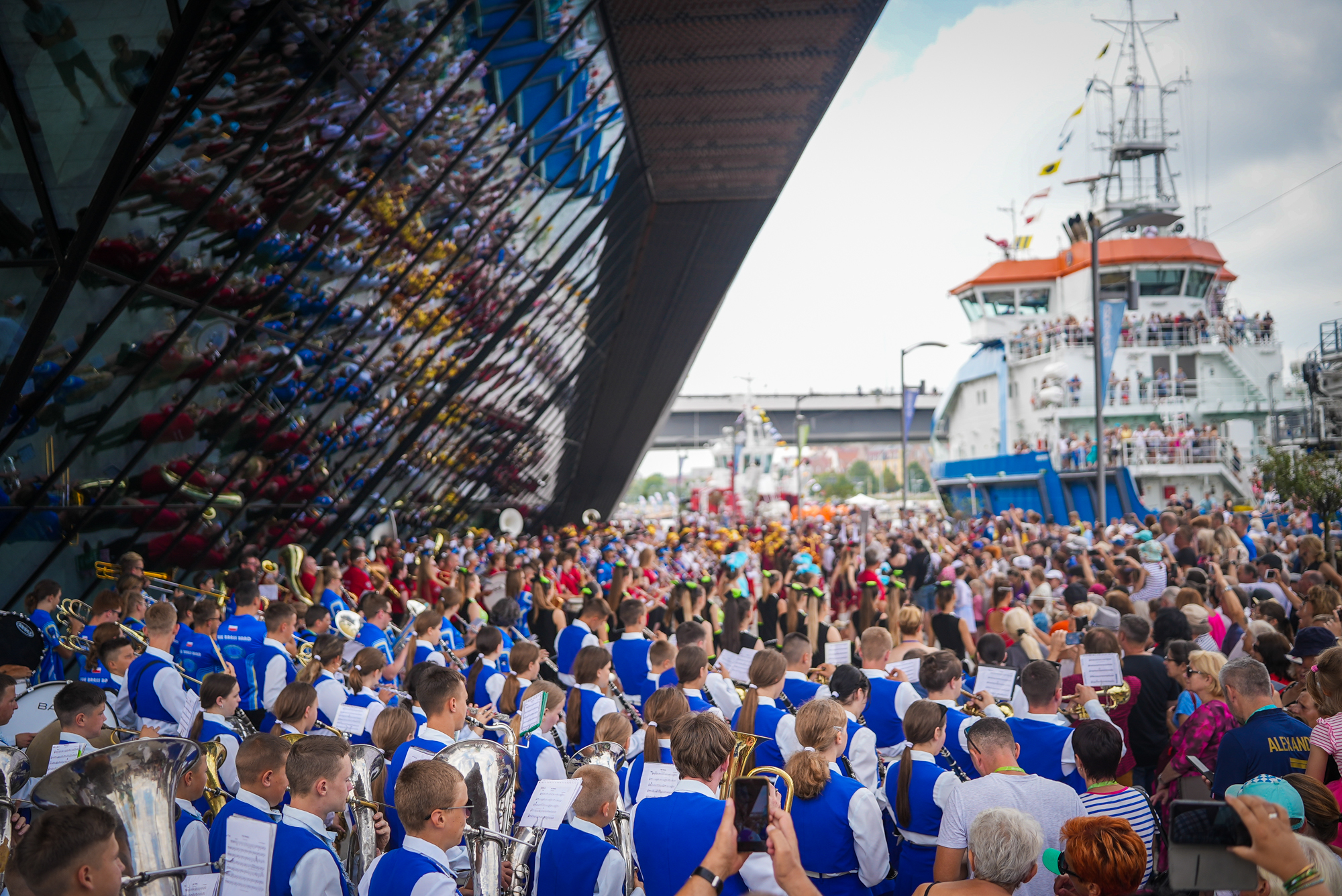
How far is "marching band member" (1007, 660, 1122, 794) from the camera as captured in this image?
16.2 feet

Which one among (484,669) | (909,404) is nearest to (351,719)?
(484,669)

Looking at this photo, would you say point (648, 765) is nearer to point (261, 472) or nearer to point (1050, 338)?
point (261, 472)

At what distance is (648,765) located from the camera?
399cm

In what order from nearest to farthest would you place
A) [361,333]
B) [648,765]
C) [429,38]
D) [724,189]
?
[648,765]
[429,38]
[361,333]
[724,189]

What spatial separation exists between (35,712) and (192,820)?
5.58 feet

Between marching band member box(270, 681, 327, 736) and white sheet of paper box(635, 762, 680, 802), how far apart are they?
2163 mm

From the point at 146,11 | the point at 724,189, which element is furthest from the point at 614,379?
the point at 146,11

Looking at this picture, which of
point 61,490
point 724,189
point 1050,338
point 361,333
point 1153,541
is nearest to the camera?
point 61,490

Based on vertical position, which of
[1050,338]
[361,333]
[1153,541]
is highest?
[1050,338]

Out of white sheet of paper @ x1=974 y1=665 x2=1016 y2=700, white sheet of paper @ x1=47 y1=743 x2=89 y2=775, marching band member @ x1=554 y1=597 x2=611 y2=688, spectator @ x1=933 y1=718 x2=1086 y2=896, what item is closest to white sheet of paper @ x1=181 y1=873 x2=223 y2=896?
white sheet of paper @ x1=47 y1=743 x2=89 y2=775

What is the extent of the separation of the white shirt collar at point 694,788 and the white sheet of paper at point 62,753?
290cm

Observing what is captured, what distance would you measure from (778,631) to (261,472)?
797 centimetres

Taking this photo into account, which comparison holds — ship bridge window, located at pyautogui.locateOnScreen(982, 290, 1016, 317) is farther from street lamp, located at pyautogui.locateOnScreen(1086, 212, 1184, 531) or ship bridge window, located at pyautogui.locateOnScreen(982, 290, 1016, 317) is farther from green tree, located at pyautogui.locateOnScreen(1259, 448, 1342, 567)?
street lamp, located at pyautogui.locateOnScreen(1086, 212, 1184, 531)

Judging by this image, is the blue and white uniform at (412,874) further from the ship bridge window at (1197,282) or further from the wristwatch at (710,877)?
the ship bridge window at (1197,282)
